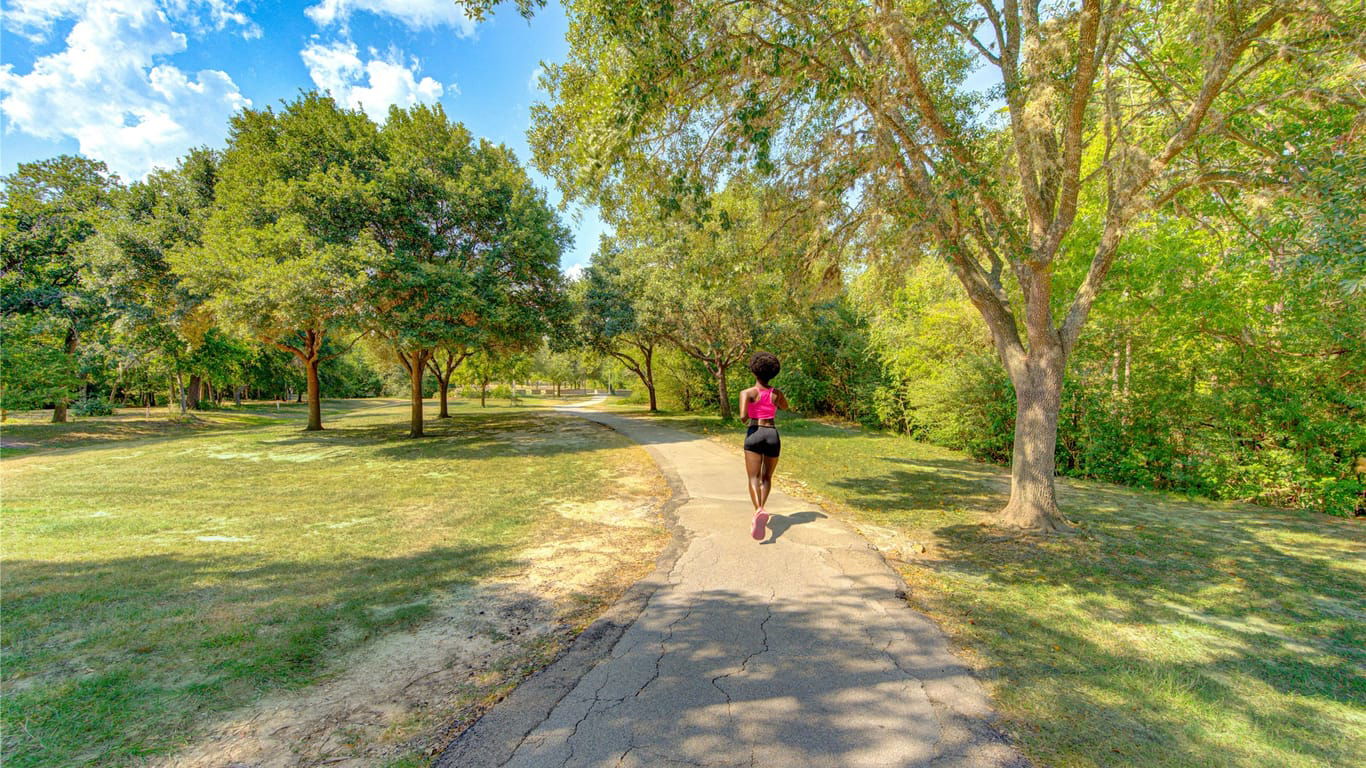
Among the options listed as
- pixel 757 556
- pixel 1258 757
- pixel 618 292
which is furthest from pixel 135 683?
pixel 618 292

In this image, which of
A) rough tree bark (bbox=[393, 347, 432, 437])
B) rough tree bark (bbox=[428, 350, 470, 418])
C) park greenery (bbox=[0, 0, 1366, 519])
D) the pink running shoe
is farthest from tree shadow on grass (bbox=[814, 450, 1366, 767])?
rough tree bark (bbox=[428, 350, 470, 418])

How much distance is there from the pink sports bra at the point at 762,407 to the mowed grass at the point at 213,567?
9.52 ft

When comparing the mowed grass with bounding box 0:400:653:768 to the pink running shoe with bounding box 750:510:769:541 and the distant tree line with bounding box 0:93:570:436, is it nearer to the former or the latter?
the pink running shoe with bounding box 750:510:769:541

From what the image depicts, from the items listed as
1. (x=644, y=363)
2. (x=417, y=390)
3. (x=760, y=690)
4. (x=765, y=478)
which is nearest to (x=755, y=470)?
(x=765, y=478)

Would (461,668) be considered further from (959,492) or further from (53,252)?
(53,252)

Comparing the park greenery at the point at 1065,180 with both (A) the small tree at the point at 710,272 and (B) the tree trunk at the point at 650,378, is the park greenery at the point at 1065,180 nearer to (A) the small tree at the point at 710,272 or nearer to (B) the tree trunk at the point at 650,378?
(A) the small tree at the point at 710,272

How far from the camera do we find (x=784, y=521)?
5.52m

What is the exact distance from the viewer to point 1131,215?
4.54 m

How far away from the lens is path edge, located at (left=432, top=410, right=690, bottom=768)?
2.00 m

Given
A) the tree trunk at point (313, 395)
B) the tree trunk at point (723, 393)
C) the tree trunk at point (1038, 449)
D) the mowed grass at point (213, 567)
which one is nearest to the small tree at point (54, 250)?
the tree trunk at point (313, 395)

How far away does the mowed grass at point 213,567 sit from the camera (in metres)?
2.34

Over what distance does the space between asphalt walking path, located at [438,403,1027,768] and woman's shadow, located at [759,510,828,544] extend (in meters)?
0.88

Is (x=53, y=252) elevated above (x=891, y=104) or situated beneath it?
elevated above

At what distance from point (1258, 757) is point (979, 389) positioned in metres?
9.80
